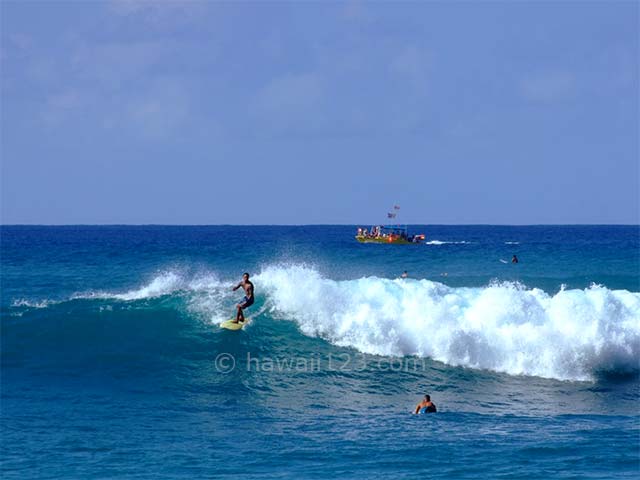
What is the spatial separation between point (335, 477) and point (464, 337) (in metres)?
9.49

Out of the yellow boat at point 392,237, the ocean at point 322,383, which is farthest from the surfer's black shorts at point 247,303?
the yellow boat at point 392,237

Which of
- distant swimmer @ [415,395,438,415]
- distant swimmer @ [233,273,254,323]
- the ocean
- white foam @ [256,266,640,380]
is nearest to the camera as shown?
the ocean

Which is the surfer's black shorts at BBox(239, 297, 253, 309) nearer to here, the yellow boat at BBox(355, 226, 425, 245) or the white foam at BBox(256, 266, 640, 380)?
the white foam at BBox(256, 266, 640, 380)

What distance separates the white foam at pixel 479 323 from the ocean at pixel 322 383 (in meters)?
0.05

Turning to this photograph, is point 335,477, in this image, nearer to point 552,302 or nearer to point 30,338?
point 552,302

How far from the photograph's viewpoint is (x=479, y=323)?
67.2 feet

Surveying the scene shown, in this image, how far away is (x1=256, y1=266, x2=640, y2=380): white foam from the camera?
19.4m

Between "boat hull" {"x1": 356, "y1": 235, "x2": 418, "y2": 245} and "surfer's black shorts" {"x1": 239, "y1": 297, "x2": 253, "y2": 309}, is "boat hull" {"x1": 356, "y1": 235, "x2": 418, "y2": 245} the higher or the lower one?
the higher one

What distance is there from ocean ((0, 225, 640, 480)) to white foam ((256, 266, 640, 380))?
0.05 metres

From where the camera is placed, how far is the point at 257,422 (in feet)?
48.3

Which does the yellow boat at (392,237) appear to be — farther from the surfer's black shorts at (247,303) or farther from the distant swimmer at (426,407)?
the distant swimmer at (426,407)

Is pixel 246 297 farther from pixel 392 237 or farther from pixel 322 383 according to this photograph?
pixel 392 237

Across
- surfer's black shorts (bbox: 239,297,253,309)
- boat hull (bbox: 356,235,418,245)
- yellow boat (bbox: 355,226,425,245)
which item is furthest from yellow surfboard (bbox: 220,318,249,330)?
boat hull (bbox: 356,235,418,245)

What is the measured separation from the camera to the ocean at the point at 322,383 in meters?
12.2
